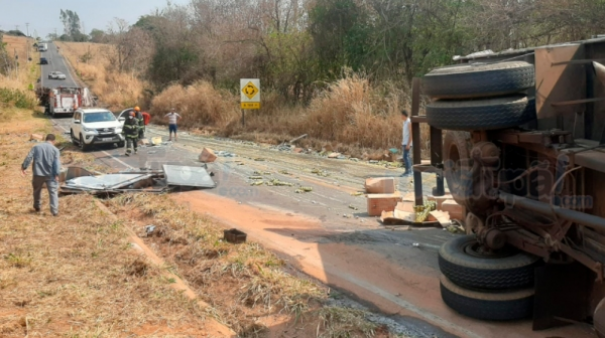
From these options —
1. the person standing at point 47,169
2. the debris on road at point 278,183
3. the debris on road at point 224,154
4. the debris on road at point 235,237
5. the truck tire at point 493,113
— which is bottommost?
the debris on road at point 235,237

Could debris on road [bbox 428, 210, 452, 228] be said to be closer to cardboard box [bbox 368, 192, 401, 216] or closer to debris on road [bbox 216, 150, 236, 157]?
cardboard box [bbox 368, 192, 401, 216]

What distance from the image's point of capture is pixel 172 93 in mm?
37812

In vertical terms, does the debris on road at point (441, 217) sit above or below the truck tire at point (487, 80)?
A: below

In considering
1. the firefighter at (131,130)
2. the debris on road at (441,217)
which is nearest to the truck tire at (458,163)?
the debris on road at (441,217)

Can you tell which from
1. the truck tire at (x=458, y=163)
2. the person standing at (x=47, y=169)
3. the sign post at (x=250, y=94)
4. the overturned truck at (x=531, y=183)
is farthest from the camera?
the sign post at (x=250, y=94)

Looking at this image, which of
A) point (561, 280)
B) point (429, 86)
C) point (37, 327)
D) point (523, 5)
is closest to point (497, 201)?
point (561, 280)

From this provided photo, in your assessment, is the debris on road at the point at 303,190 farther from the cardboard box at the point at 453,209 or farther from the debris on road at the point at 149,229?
the cardboard box at the point at 453,209

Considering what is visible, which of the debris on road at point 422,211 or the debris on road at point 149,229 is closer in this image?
the debris on road at point 422,211

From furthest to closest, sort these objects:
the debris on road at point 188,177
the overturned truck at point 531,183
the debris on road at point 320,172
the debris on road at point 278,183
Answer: the debris on road at point 320,172
the debris on road at point 278,183
the debris on road at point 188,177
the overturned truck at point 531,183

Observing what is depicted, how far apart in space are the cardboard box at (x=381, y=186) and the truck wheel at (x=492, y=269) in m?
5.81

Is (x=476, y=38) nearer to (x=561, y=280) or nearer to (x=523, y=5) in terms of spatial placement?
(x=523, y=5)

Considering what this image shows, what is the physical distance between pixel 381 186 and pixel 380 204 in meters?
1.47

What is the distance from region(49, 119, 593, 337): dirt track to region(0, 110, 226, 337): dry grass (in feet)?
6.63

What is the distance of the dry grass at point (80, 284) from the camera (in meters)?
5.71
